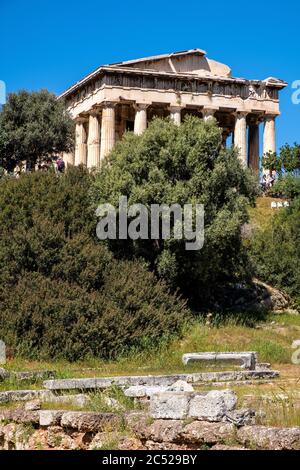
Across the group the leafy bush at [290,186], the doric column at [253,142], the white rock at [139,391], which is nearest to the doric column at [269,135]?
the doric column at [253,142]

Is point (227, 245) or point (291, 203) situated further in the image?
point (291, 203)

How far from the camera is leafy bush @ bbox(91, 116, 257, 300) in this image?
22234 millimetres

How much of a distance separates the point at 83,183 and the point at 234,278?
562 centimetres

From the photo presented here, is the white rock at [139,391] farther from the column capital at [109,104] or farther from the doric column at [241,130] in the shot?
the doric column at [241,130]

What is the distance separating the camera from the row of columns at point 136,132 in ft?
143

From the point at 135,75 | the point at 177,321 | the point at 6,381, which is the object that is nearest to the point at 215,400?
the point at 6,381

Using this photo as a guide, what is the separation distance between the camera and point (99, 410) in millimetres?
9055

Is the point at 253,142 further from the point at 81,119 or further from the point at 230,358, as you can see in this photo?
the point at 230,358

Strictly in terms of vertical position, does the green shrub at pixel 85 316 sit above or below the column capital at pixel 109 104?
below

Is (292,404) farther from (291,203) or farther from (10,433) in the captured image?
(291,203)

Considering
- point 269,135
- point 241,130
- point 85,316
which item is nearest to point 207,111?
point 241,130

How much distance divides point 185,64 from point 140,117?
4920 mm

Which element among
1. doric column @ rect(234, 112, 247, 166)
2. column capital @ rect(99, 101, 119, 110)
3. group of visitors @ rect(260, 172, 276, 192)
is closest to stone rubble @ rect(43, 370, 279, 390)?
group of visitors @ rect(260, 172, 276, 192)

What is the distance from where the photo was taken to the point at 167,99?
4450 centimetres
